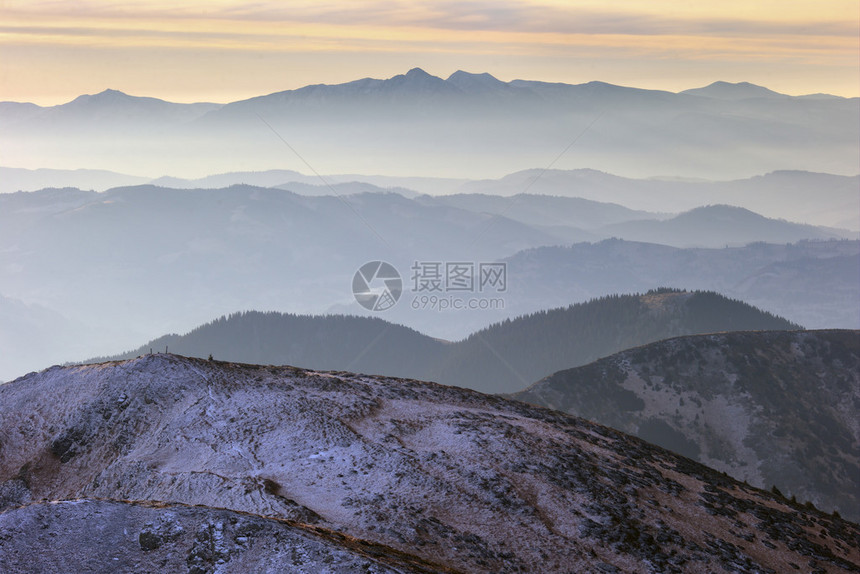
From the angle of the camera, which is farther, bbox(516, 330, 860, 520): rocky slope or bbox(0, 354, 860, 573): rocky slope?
bbox(516, 330, 860, 520): rocky slope

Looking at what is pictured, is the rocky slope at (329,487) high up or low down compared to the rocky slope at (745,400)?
up

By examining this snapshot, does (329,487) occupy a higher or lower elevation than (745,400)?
higher

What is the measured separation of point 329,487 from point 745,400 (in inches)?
5754

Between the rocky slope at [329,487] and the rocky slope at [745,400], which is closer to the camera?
the rocky slope at [329,487]

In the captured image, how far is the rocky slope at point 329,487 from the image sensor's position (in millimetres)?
22109

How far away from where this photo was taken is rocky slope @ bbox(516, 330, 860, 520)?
147 meters

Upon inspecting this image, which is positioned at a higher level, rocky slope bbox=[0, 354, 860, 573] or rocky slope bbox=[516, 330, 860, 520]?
rocky slope bbox=[0, 354, 860, 573]

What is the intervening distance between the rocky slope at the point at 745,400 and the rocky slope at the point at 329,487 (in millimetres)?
108462

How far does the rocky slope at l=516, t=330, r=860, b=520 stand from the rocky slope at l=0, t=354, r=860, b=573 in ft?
356

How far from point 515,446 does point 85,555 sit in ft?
72.9

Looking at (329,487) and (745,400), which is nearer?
(329,487)

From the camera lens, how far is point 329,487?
104 feet

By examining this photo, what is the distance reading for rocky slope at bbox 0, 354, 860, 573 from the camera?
72.5ft

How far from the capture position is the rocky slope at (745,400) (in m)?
147
